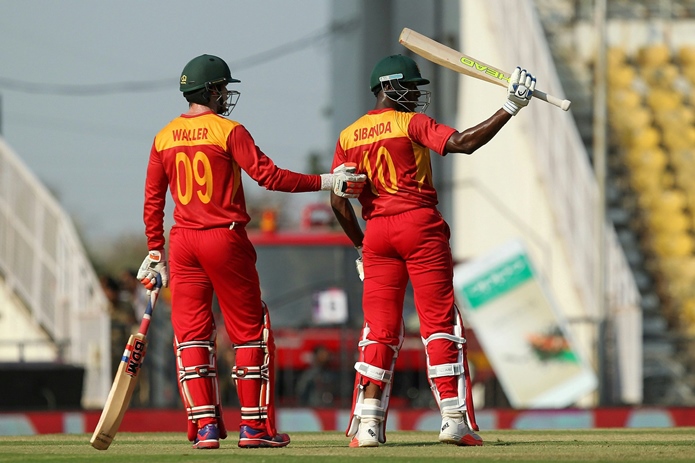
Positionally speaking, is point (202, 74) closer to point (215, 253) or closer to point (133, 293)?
point (215, 253)

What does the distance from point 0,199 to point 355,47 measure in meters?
9.58

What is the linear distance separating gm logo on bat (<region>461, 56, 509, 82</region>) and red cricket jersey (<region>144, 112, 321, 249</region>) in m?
1.20

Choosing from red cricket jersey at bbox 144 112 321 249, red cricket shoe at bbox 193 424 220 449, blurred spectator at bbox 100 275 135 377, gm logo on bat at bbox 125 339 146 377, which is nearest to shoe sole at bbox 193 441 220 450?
red cricket shoe at bbox 193 424 220 449

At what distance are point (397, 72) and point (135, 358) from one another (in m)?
2.13

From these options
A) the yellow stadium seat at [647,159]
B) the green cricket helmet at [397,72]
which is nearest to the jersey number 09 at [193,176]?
the green cricket helmet at [397,72]

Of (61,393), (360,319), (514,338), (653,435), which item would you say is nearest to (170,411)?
(61,393)

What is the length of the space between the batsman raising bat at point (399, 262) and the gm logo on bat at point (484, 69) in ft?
1.39

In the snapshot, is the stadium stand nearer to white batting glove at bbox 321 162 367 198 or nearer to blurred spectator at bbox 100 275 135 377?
blurred spectator at bbox 100 275 135 377

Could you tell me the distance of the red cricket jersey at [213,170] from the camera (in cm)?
802

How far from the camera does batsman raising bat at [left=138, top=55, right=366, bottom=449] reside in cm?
805

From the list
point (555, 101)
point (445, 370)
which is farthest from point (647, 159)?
point (445, 370)

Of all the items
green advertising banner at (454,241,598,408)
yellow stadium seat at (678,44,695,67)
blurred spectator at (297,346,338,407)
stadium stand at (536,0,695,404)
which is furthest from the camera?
yellow stadium seat at (678,44,695,67)

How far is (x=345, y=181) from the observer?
8.11m

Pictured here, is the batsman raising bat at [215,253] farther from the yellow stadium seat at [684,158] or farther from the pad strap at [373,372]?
the yellow stadium seat at [684,158]
